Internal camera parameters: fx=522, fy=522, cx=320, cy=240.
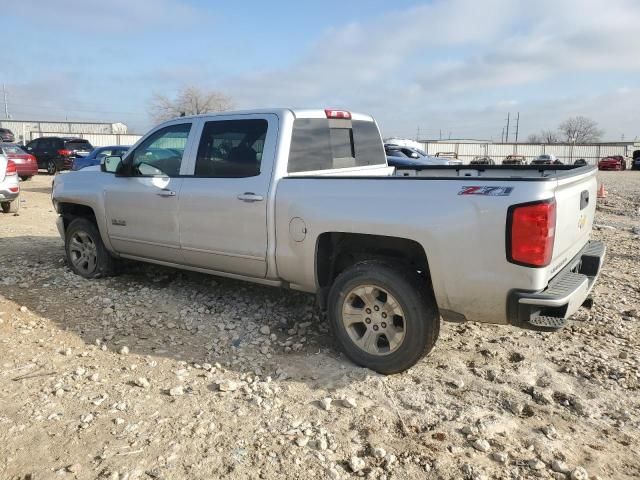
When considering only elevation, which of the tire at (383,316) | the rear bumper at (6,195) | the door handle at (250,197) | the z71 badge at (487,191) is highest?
the z71 badge at (487,191)

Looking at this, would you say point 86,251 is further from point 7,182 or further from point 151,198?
point 7,182

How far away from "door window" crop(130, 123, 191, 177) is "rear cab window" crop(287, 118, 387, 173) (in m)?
1.21

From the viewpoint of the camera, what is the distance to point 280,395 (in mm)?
3570

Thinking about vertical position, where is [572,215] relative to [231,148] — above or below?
below

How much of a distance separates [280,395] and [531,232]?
1946 millimetres

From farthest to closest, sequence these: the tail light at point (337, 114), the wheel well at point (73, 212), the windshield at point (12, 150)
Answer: the windshield at point (12, 150)
the wheel well at point (73, 212)
the tail light at point (337, 114)

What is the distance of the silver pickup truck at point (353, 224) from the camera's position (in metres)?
3.24

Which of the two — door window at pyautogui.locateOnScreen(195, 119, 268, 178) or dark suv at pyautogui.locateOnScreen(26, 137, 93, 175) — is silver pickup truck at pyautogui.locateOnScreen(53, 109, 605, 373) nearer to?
door window at pyautogui.locateOnScreen(195, 119, 268, 178)

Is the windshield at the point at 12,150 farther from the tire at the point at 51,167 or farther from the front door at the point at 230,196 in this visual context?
the front door at the point at 230,196

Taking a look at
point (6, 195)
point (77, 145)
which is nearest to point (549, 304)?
point (6, 195)

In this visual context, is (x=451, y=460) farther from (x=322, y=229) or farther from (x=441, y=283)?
(x=322, y=229)

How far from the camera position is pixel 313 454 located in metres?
2.92

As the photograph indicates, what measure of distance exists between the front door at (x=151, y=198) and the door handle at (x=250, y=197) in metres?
0.86

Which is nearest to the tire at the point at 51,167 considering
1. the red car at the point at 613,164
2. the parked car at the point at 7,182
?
the parked car at the point at 7,182
